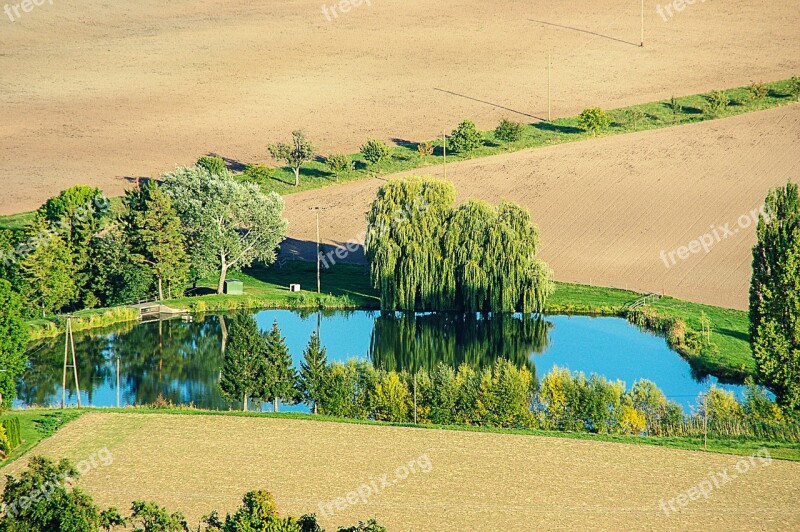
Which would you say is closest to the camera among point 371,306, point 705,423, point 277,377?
point 705,423

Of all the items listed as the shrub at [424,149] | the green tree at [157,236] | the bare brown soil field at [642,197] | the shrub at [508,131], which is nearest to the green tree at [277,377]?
the green tree at [157,236]

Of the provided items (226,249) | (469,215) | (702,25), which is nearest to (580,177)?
(469,215)

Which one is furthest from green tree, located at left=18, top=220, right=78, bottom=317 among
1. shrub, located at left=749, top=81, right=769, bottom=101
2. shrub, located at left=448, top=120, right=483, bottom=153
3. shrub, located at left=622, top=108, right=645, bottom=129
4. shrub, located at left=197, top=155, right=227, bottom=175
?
shrub, located at left=749, top=81, right=769, bottom=101

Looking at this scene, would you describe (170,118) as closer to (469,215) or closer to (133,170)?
(133,170)

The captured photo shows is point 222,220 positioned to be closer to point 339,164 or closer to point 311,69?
point 339,164

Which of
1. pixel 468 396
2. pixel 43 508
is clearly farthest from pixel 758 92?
pixel 43 508

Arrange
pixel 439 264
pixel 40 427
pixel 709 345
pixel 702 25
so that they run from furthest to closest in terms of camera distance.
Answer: pixel 702 25 < pixel 439 264 < pixel 709 345 < pixel 40 427

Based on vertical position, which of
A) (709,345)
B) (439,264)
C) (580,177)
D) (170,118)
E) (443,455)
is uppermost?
(170,118)
